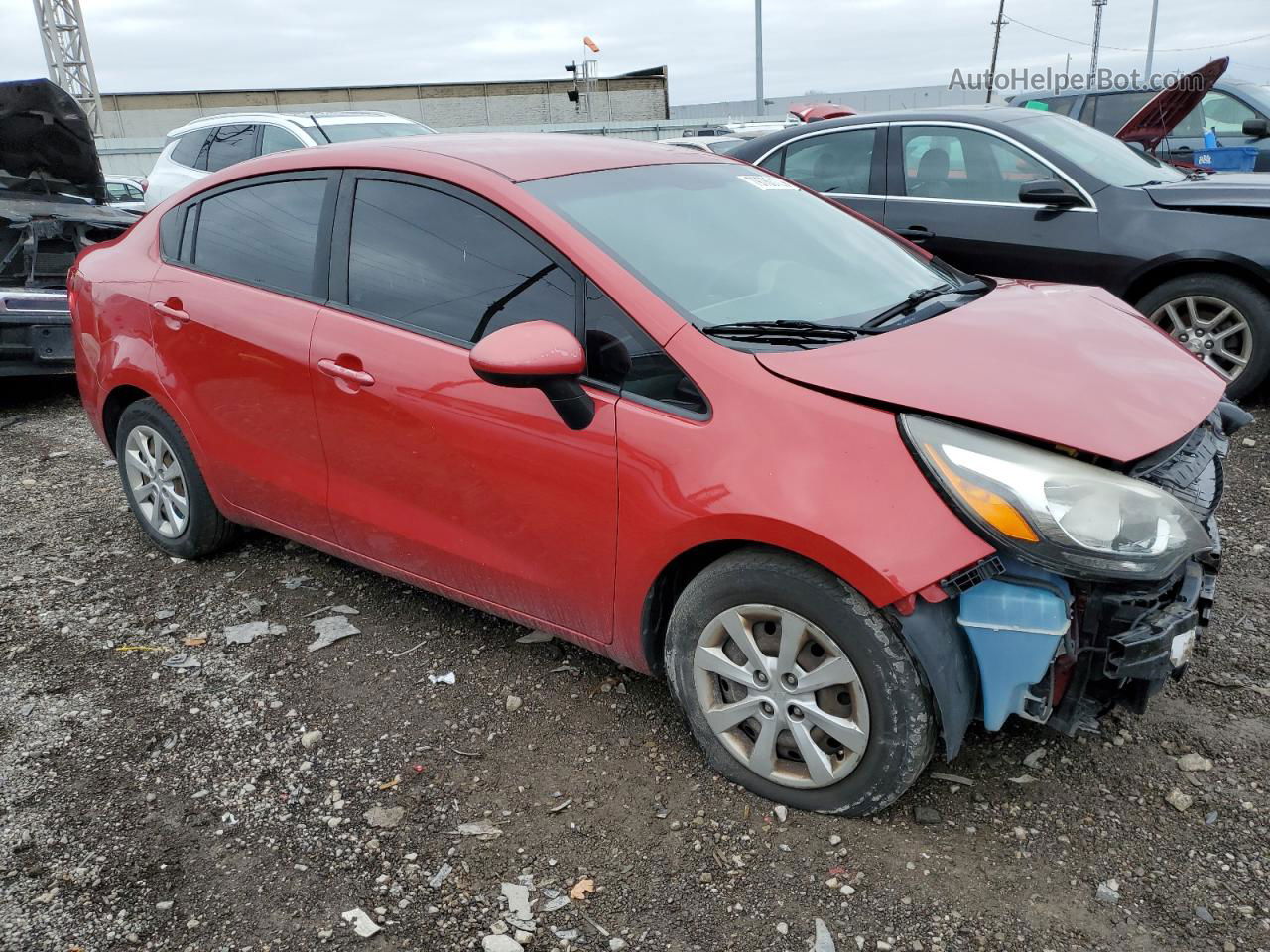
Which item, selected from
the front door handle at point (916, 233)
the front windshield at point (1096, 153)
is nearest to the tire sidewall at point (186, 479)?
the front door handle at point (916, 233)

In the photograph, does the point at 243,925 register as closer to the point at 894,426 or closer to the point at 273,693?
the point at 273,693

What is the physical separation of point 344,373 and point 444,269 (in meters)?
0.47

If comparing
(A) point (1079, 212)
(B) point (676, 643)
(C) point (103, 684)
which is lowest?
(C) point (103, 684)

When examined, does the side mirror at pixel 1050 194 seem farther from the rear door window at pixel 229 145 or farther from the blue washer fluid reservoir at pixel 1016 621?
the rear door window at pixel 229 145

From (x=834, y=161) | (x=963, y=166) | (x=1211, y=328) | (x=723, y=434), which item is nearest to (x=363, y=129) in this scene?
(x=834, y=161)

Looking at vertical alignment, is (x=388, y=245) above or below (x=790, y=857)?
above

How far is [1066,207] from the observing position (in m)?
5.76

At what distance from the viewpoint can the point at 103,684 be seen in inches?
133

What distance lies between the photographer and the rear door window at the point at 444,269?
279cm

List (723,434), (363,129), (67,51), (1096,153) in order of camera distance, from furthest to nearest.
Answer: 1. (67,51)
2. (363,129)
3. (1096,153)
4. (723,434)

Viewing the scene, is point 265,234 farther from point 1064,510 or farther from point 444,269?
point 1064,510

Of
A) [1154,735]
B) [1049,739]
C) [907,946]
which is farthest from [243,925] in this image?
[1154,735]

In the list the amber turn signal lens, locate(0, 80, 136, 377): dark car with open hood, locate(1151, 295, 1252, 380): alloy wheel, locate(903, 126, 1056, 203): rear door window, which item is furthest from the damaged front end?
locate(0, 80, 136, 377): dark car with open hood

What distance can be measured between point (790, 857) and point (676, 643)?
0.59m
